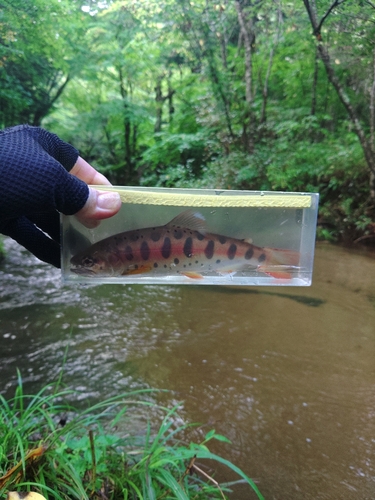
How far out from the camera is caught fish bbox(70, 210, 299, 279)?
1.11m

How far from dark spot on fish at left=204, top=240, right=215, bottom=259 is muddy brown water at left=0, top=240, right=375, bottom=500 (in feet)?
5.23

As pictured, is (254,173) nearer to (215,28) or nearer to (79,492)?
(215,28)

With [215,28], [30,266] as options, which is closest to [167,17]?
[215,28]

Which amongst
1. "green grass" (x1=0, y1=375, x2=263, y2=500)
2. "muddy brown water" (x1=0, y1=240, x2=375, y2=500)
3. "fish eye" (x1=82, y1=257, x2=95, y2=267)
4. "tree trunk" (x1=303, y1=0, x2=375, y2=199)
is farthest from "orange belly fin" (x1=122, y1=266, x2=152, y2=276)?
"tree trunk" (x1=303, y1=0, x2=375, y2=199)

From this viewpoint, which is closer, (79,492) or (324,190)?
(79,492)

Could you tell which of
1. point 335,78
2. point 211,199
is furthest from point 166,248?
point 335,78

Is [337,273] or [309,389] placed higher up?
[337,273]

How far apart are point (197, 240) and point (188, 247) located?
4 centimetres

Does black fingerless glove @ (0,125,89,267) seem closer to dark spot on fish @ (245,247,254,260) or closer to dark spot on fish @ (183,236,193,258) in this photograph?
dark spot on fish @ (183,236,193,258)

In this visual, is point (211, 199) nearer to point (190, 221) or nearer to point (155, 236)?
point (190, 221)

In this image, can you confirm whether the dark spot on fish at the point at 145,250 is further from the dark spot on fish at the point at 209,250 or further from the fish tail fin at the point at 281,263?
the fish tail fin at the point at 281,263

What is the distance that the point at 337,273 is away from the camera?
5309 millimetres

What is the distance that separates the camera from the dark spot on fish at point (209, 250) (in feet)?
3.88

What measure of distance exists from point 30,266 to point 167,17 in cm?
658
